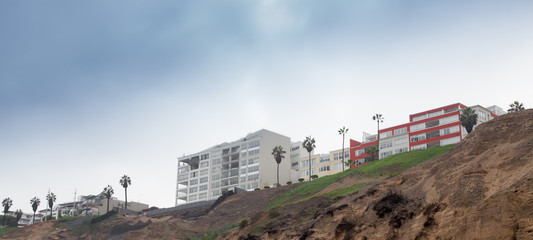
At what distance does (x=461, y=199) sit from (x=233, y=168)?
11464 cm

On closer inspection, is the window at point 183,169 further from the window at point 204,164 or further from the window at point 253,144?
the window at point 253,144

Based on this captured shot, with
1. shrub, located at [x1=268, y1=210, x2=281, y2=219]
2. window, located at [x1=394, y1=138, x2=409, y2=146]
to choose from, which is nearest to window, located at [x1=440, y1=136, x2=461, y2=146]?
window, located at [x1=394, y1=138, x2=409, y2=146]

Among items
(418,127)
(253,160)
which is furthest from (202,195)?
(418,127)

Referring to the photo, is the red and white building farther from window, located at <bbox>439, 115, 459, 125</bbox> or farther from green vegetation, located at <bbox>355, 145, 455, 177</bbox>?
green vegetation, located at <bbox>355, 145, 455, 177</bbox>

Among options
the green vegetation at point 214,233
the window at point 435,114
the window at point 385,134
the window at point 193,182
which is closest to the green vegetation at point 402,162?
the green vegetation at point 214,233

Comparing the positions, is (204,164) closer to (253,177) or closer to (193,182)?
(193,182)

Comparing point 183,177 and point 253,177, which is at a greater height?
point 183,177

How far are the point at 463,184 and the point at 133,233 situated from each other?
69202mm

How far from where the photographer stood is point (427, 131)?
109812mm

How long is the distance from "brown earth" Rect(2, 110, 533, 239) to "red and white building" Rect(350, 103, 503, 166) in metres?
55.0

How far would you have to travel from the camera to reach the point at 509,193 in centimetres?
2486

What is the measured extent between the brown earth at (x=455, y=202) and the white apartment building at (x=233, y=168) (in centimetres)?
7289

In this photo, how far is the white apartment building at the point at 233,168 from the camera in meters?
135

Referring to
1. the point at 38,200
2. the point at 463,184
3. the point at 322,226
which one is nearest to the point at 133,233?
the point at 322,226
